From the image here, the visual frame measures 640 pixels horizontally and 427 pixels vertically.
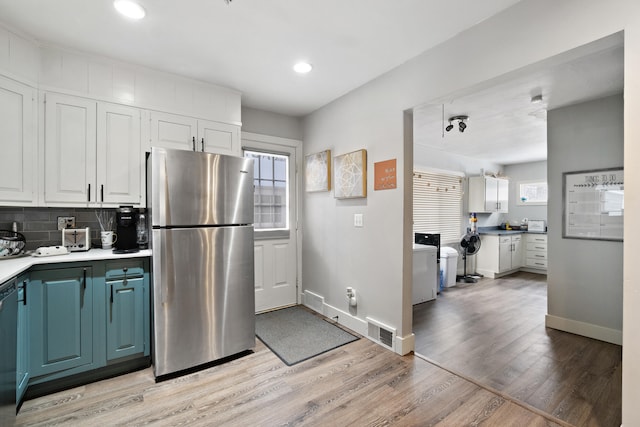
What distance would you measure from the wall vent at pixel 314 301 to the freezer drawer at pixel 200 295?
1160mm

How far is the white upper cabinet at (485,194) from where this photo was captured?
Answer: 5758mm

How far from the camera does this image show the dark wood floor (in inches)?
76.9

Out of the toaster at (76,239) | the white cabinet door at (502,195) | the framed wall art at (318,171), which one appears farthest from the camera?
the white cabinet door at (502,195)

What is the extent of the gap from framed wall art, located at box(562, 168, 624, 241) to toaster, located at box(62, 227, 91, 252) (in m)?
4.76

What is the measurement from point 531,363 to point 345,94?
3.12 meters

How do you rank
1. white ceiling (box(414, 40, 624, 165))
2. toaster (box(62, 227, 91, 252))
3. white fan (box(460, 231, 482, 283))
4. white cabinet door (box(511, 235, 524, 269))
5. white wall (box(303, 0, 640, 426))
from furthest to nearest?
white cabinet door (box(511, 235, 524, 269)) < white fan (box(460, 231, 482, 283)) < toaster (box(62, 227, 91, 252)) < white ceiling (box(414, 40, 624, 165)) < white wall (box(303, 0, 640, 426))

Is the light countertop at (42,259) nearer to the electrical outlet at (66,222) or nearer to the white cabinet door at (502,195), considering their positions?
the electrical outlet at (66,222)

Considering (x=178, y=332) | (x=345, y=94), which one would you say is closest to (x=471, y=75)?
(x=345, y=94)

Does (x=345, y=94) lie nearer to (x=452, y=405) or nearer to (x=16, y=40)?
(x=16, y=40)

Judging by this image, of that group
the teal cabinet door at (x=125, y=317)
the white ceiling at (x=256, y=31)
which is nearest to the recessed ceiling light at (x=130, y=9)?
the white ceiling at (x=256, y=31)

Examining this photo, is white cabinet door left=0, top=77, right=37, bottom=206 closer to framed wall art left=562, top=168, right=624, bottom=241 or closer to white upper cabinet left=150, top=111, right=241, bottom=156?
white upper cabinet left=150, top=111, right=241, bottom=156

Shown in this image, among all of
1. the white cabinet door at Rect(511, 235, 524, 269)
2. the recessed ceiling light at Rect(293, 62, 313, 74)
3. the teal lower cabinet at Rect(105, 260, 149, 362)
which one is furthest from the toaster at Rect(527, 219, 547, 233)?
the teal lower cabinet at Rect(105, 260, 149, 362)

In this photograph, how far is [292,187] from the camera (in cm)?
390

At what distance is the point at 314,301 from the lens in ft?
12.2
